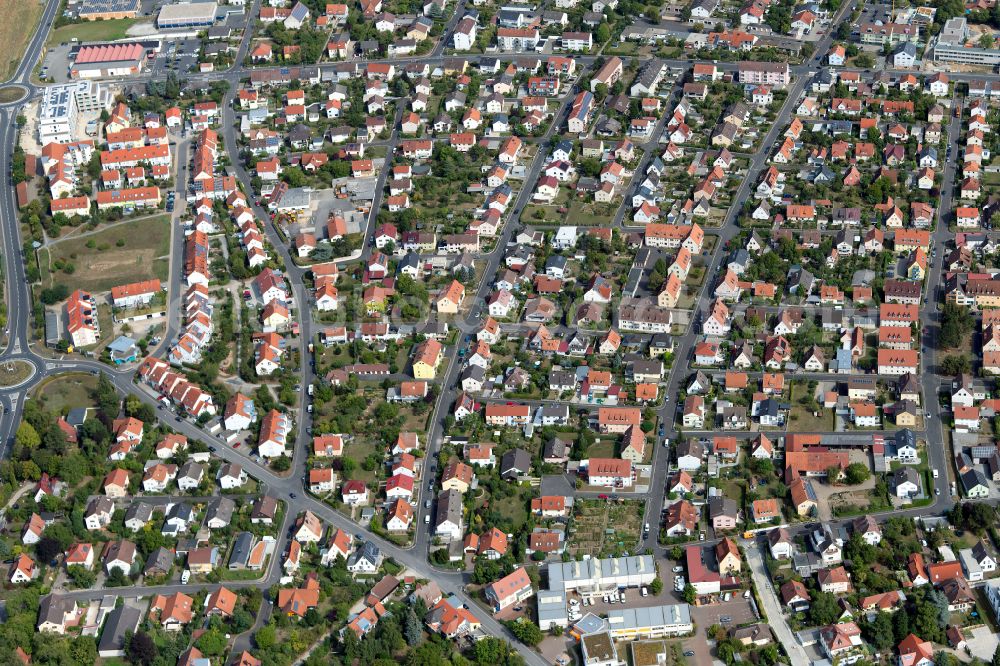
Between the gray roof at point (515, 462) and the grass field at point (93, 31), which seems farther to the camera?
the grass field at point (93, 31)

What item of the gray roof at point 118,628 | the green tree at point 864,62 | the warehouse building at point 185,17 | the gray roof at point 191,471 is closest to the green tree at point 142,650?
the gray roof at point 118,628

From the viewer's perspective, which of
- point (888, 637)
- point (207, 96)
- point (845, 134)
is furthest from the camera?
point (207, 96)

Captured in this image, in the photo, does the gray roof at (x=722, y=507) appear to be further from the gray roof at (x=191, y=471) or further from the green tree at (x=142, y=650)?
the green tree at (x=142, y=650)

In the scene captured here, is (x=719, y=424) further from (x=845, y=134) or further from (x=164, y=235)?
(x=164, y=235)

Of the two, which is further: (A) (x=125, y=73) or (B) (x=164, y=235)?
(A) (x=125, y=73)

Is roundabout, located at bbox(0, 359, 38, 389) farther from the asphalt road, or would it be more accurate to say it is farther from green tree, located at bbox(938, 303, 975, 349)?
→ green tree, located at bbox(938, 303, 975, 349)

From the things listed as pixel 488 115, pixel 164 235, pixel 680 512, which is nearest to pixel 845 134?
pixel 488 115
